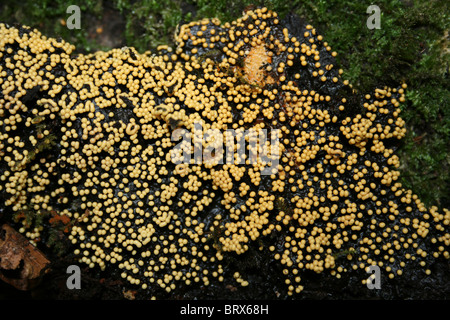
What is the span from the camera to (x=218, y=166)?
2.84 metres

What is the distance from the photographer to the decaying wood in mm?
2795

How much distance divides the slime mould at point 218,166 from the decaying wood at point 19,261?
0.11 meters

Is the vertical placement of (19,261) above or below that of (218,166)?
below

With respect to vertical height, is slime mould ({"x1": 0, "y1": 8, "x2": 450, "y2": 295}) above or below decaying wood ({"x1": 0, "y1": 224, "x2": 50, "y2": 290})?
above

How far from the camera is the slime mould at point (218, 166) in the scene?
280 centimetres

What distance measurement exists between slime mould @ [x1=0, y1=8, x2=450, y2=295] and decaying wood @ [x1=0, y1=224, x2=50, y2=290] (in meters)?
0.11

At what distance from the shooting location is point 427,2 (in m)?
2.97

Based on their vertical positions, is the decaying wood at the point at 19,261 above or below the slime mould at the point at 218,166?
below

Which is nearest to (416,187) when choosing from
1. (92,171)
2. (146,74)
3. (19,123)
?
(146,74)

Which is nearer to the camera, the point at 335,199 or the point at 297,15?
the point at 335,199

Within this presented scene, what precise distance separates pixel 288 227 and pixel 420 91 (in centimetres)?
158

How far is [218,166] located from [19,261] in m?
1.72

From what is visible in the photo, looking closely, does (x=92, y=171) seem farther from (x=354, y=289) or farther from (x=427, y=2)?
(x=427, y=2)
